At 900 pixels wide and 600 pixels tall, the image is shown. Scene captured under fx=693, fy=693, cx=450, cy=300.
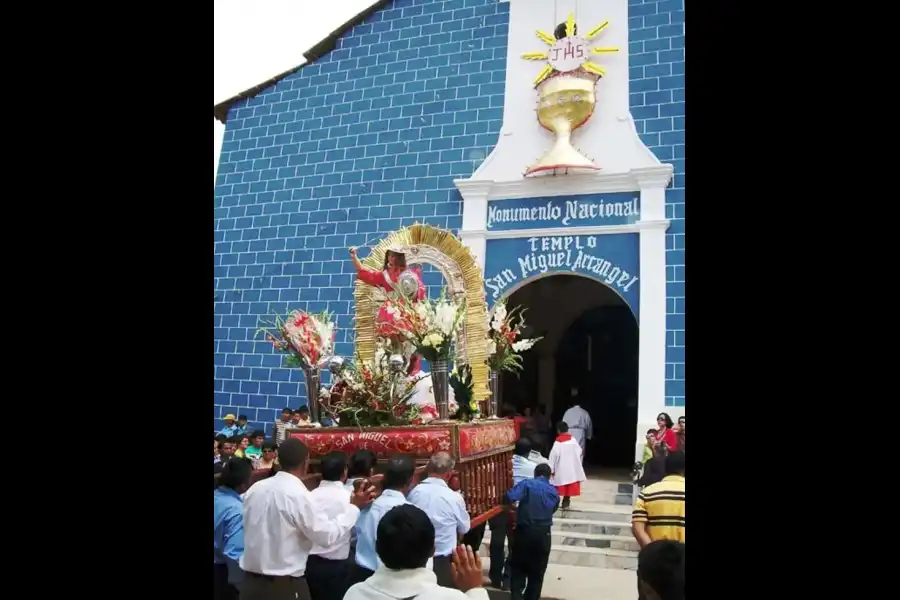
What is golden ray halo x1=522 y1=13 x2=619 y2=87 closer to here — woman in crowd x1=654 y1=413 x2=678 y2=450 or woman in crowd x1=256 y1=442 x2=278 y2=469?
woman in crowd x1=654 y1=413 x2=678 y2=450

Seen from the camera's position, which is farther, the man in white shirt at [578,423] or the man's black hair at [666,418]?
the man in white shirt at [578,423]

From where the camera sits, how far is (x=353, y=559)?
2.21 meters

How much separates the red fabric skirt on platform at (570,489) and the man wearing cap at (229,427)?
1315 mm

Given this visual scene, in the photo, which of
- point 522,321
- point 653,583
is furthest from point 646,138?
point 653,583

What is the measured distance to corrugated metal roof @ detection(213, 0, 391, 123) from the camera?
2.86m

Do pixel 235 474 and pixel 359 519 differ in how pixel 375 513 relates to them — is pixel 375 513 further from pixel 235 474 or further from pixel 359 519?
pixel 235 474

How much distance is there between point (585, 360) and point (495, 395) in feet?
1.64

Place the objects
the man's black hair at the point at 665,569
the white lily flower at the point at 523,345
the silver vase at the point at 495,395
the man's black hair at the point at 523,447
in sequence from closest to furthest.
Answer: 1. the man's black hair at the point at 665,569
2. the man's black hair at the point at 523,447
3. the white lily flower at the point at 523,345
4. the silver vase at the point at 495,395

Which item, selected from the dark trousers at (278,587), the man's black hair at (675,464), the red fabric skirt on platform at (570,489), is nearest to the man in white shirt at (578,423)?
the red fabric skirt on platform at (570,489)

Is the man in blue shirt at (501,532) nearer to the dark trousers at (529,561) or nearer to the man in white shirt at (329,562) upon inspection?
the dark trousers at (529,561)

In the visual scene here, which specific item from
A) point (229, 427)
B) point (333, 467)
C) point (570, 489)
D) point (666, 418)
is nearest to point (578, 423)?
point (570, 489)

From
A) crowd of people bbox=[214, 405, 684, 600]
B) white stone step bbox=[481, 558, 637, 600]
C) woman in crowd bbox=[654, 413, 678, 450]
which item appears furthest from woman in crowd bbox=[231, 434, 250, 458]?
woman in crowd bbox=[654, 413, 678, 450]

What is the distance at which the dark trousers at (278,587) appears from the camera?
2.26 metres

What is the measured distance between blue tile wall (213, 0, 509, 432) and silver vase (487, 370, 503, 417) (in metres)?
0.53
